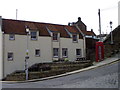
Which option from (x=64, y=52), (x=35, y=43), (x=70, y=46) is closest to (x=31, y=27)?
(x=35, y=43)

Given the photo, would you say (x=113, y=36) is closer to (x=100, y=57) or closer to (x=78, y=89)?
(x=100, y=57)

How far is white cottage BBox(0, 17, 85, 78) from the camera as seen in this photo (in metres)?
33.9

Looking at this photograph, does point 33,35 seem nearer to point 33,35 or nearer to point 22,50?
point 33,35

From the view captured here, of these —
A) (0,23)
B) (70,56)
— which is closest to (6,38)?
(0,23)

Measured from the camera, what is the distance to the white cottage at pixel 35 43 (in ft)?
111

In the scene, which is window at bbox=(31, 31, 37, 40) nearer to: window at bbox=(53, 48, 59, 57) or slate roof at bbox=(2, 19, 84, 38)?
slate roof at bbox=(2, 19, 84, 38)

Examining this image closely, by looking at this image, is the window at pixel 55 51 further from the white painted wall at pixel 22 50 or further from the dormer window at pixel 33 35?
the dormer window at pixel 33 35

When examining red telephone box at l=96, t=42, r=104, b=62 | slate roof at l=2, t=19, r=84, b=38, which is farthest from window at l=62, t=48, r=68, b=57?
red telephone box at l=96, t=42, r=104, b=62

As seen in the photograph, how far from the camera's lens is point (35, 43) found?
37000 millimetres

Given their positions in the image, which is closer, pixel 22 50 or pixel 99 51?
pixel 99 51

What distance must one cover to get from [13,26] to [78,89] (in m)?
24.4

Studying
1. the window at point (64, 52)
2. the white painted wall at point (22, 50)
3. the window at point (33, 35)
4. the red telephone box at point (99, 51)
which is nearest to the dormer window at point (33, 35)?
the window at point (33, 35)

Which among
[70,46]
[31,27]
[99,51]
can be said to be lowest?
[99,51]

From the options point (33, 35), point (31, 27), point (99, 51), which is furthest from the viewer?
point (31, 27)
